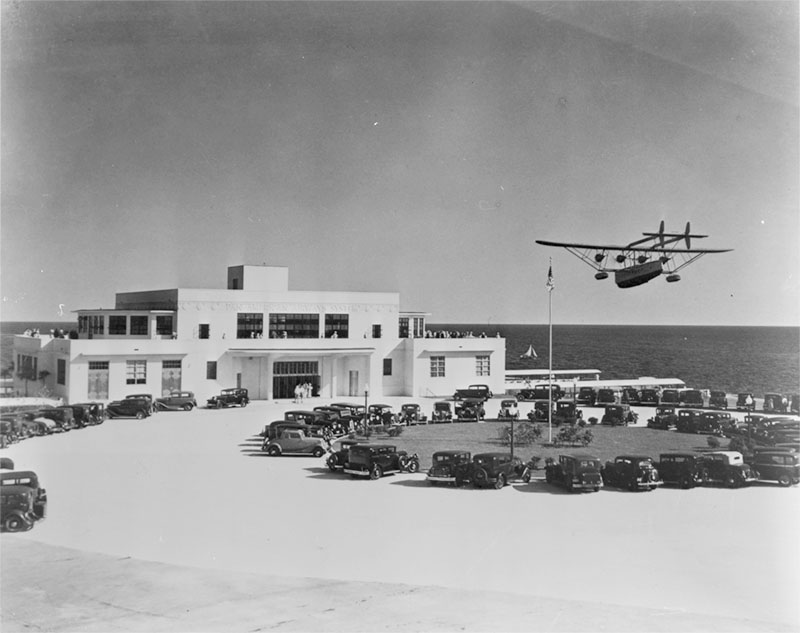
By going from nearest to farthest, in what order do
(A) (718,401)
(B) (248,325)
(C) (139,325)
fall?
1. (C) (139,325)
2. (A) (718,401)
3. (B) (248,325)

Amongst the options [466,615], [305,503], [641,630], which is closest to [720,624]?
[641,630]

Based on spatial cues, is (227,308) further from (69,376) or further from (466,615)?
(466,615)

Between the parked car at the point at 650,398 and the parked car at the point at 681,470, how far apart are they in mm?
24095

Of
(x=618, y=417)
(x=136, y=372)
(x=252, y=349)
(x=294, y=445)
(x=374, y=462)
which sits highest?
(x=252, y=349)

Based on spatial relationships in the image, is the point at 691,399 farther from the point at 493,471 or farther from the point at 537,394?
the point at 493,471

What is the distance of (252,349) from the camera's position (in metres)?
44.1

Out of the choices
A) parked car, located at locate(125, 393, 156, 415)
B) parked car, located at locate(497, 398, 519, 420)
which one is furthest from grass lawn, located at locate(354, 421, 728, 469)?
parked car, located at locate(125, 393, 156, 415)

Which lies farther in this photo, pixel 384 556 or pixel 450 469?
pixel 450 469

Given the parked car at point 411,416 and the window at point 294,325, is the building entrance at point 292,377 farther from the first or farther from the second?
the parked car at point 411,416

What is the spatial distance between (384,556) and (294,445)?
11.8m

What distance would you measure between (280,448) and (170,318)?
18916 millimetres

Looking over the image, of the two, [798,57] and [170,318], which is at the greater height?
[798,57]

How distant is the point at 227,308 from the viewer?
45188 millimetres

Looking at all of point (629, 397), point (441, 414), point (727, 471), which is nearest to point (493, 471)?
point (727, 471)
